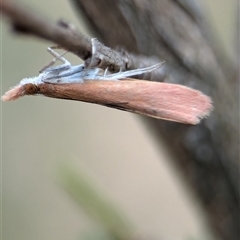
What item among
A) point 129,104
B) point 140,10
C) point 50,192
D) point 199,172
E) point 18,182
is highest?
point 140,10

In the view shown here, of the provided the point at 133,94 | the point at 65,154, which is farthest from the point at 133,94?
the point at 65,154

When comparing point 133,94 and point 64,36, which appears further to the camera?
point 133,94

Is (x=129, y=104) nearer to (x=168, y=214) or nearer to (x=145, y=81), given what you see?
(x=145, y=81)

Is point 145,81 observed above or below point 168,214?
above

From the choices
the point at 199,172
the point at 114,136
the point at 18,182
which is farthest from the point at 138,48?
the point at 18,182

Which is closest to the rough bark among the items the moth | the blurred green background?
the moth

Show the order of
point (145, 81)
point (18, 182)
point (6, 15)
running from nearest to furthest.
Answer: point (6, 15) → point (145, 81) → point (18, 182)

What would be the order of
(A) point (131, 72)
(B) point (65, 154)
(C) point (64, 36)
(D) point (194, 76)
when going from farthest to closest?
(B) point (65, 154) → (D) point (194, 76) → (A) point (131, 72) → (C) point (64, 36)

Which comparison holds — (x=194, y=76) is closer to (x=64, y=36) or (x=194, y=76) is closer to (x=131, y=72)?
(x=131, y=72)
